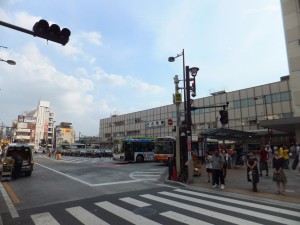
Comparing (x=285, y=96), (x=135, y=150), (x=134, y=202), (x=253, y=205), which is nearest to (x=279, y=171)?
(x=253, y=205)

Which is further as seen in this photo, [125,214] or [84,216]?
[125,214]

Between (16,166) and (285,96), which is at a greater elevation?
(285,96)

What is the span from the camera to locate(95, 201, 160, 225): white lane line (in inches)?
273

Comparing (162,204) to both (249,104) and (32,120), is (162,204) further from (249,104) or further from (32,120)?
(32,120)

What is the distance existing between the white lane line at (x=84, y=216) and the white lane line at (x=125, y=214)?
680 mm

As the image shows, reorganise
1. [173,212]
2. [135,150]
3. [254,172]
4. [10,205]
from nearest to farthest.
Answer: [173,212]
[10,205]
[254,172]
[135,150]

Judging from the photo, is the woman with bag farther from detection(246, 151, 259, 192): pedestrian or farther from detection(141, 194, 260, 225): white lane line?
detection(141, 194, 260, 225): white lane line

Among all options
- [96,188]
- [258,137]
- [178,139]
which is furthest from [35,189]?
[258,137]

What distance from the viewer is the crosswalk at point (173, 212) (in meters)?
7.04

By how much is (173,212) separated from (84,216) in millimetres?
2783

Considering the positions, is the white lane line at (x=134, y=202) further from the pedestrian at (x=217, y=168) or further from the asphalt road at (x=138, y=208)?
the pedestrian at (x=217, y=168)

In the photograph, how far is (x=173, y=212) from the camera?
793 cm

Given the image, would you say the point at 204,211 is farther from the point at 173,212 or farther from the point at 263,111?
the point at 263,111

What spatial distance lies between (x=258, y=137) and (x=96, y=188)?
4197 cm
